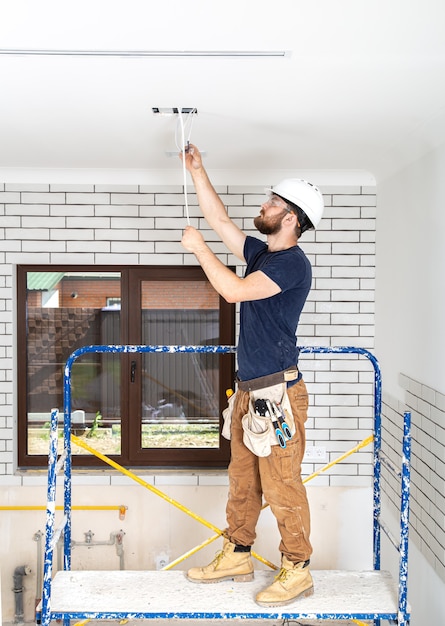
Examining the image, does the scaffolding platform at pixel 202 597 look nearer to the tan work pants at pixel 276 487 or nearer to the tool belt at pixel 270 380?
the tan work pants at pixel 276 487

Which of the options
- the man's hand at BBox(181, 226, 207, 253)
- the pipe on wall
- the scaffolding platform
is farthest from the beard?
the pipe on wall

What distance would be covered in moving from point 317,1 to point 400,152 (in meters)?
2.05

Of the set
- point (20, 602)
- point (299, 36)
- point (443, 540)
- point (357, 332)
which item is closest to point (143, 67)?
point (299, 36)

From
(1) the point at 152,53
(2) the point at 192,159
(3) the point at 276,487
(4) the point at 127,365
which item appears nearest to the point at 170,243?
(4) the point at 127,365

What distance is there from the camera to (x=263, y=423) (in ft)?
9.23

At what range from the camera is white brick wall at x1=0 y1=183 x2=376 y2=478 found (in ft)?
15.0

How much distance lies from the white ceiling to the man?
1.26 ft

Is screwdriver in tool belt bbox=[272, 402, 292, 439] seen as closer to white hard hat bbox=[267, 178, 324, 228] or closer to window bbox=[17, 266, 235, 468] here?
white hard hat bbox=[267, 178, 324, 228]

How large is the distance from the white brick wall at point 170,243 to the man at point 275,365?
5.19 ft

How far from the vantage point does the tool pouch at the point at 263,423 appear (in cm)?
281

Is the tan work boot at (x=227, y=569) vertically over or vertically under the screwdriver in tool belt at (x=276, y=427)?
under

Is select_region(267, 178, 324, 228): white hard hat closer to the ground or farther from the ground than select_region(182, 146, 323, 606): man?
farther from the ground

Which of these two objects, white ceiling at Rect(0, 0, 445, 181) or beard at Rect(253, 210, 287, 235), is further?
beard at Rect(253, 210, 287, 235)

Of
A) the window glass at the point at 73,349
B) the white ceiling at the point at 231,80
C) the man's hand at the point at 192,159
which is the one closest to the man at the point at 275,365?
the man's hand at the point at 192,159
